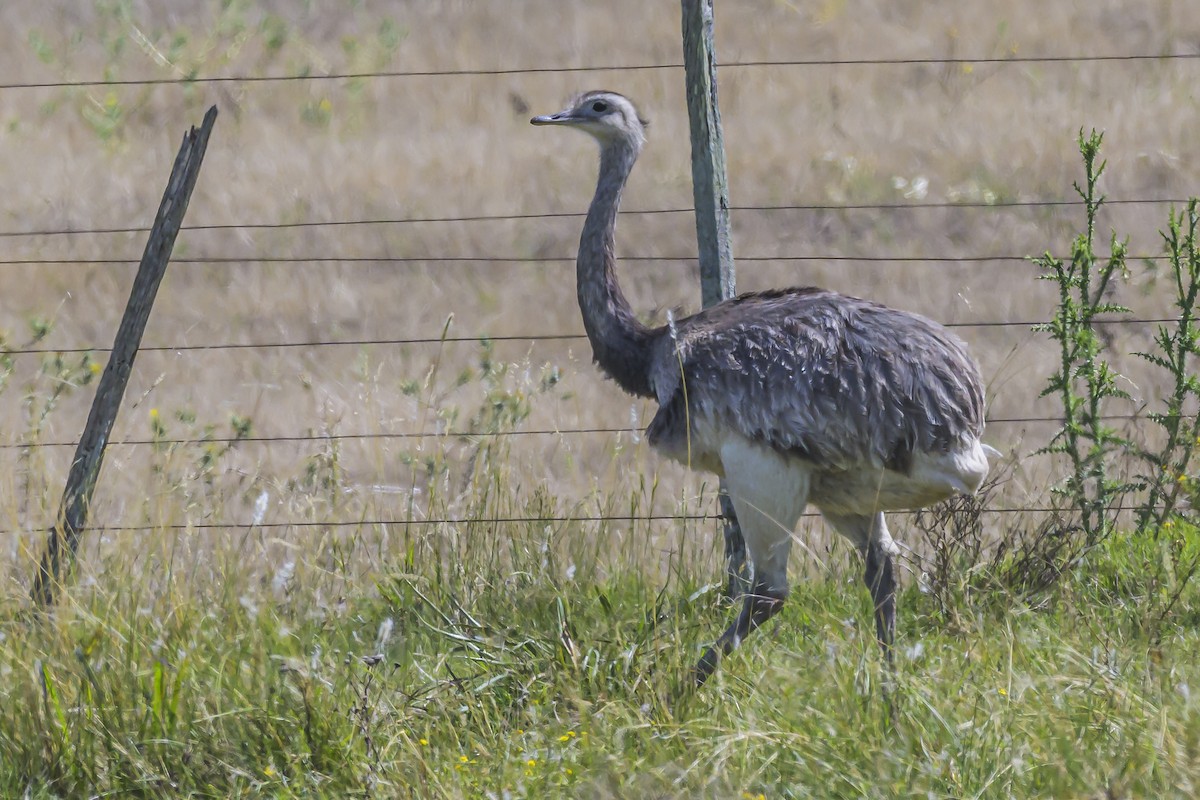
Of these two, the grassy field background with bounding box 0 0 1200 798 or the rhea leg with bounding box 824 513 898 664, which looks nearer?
the grassy field background with bounding box 0 0 1200 798

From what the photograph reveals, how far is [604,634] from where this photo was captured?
168 inches

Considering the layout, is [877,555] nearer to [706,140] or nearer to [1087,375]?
[1087,375]

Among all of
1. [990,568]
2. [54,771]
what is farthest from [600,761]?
[990,568]

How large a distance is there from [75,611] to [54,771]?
451 millimetres

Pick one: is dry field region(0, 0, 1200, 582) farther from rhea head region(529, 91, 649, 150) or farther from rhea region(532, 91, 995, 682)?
rhea region(532, 91, 995, 682)

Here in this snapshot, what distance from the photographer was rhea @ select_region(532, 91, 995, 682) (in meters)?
4.63

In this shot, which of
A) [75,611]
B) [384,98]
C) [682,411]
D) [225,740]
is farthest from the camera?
[384,98]

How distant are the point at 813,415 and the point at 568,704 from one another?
1.10m

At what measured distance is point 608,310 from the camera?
16.8 ft

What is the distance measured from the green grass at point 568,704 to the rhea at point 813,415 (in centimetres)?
29

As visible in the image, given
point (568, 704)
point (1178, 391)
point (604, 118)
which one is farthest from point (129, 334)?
point (1178, 391)

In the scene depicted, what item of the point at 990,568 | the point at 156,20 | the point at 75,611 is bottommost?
the point at 990,568

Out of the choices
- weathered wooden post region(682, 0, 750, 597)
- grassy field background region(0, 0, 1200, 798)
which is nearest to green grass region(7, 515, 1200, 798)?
grassy field background region(0, 0, 1200, 798)

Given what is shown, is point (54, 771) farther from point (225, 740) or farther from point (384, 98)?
point (384, 98)
